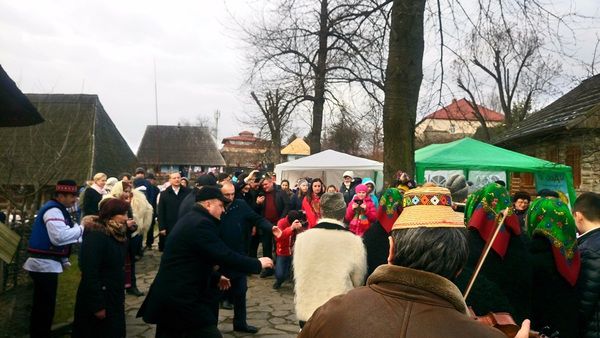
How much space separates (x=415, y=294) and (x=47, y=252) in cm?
483

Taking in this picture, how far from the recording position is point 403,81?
26.1ft

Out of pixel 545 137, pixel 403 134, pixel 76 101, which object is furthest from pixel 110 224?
pixel 76 101

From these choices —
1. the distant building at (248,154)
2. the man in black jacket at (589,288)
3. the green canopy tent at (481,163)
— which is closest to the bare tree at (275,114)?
the distant building at (248,154)

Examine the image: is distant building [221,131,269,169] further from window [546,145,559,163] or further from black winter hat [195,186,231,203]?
black winter hat [195,186,231,203]

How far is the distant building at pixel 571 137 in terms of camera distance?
52.5 ft

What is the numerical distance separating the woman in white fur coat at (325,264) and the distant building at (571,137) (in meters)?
12.0

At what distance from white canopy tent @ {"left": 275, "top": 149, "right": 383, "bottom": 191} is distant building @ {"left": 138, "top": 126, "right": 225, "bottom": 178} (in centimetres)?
4014

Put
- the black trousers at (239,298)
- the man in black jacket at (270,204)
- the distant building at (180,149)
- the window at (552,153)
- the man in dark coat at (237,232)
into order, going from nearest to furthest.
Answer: the man in dark coat at (237,232)
the black trousers at (239,298)
the man in black jacket at (270,204)
the window at (552,153)
the distant building at (180,149)

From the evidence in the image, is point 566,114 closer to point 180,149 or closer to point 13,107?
point 13,107

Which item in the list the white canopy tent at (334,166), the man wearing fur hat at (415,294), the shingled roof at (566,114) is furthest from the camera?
the shingled roof at (566,114)

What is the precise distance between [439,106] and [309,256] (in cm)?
539

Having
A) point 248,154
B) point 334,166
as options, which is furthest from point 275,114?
point 248,154

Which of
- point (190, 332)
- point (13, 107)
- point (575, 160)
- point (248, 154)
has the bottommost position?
point (190, 332)

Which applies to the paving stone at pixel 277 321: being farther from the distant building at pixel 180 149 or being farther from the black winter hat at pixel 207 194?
the distant building at pixel 180 149
